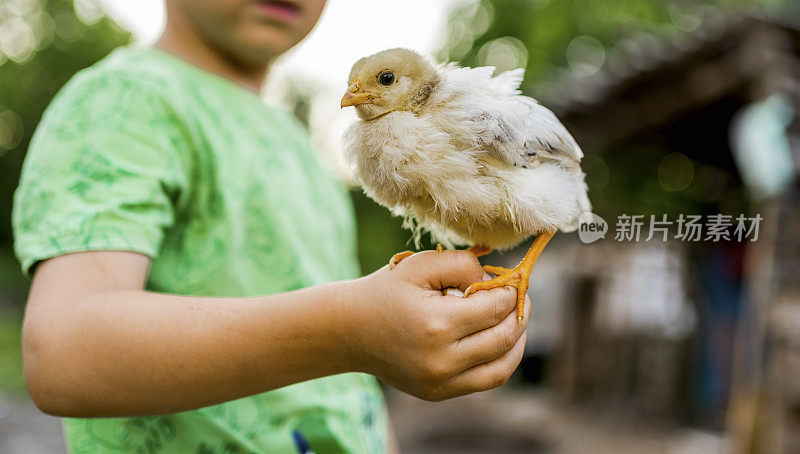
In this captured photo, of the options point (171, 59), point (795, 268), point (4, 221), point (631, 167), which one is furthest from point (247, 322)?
point (4, 221)

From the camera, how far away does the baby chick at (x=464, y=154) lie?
1142 millimetres

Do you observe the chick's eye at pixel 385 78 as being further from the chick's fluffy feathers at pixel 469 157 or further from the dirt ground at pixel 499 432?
the dirt ground at pixel 499 432

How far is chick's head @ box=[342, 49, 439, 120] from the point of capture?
1230mm

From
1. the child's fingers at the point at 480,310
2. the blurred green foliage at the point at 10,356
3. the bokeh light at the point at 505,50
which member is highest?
the bokeh light at the point at 505,50

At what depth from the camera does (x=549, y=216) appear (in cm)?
120

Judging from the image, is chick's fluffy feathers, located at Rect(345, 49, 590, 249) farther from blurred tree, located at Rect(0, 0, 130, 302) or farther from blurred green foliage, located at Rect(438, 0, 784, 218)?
blurred tree, located at Rect(0, 0, 130, 302)

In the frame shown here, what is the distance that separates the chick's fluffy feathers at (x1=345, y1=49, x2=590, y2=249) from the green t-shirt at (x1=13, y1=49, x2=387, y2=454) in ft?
1.50

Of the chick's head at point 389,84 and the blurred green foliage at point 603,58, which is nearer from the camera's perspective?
the chick's head at point 389,84

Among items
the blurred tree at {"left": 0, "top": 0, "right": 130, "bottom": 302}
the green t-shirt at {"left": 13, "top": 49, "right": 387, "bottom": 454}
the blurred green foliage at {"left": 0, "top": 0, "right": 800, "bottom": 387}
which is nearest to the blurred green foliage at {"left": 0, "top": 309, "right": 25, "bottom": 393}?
the blurred green foliage at {"left": 0, "top": 0, "right": 800, "bottom": 387}

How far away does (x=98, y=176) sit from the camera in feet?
4.15

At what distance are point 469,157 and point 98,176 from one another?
766 millimetres

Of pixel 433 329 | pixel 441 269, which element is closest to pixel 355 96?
pixel 441 269

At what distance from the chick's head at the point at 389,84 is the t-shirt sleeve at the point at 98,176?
1.56 ft

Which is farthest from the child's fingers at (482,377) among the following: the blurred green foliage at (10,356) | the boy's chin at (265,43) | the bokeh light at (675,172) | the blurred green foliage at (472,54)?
the blurred green foliage at (10,356)
